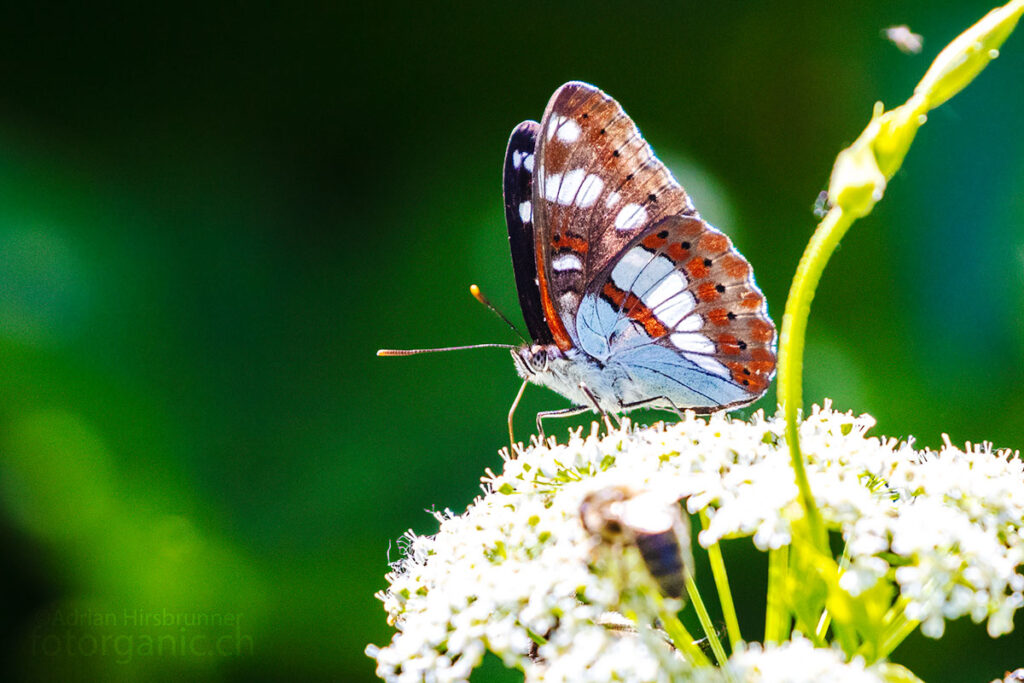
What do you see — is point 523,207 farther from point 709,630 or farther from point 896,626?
point 896,626

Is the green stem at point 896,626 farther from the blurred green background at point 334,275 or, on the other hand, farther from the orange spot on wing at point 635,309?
the blurred green background at point 334,275

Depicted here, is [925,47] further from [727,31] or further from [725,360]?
[725,360]

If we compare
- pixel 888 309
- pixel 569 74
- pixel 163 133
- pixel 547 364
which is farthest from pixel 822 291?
pixel 163 133

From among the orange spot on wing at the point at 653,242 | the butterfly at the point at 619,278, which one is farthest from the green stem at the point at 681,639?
the orange spot on wing at the point at 653,242

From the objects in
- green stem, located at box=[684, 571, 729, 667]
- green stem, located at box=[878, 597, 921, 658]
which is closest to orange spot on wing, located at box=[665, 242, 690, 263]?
green stem, located at box=[684, 571, 729, 667]

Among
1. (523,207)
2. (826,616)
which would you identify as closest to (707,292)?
(523,207)
